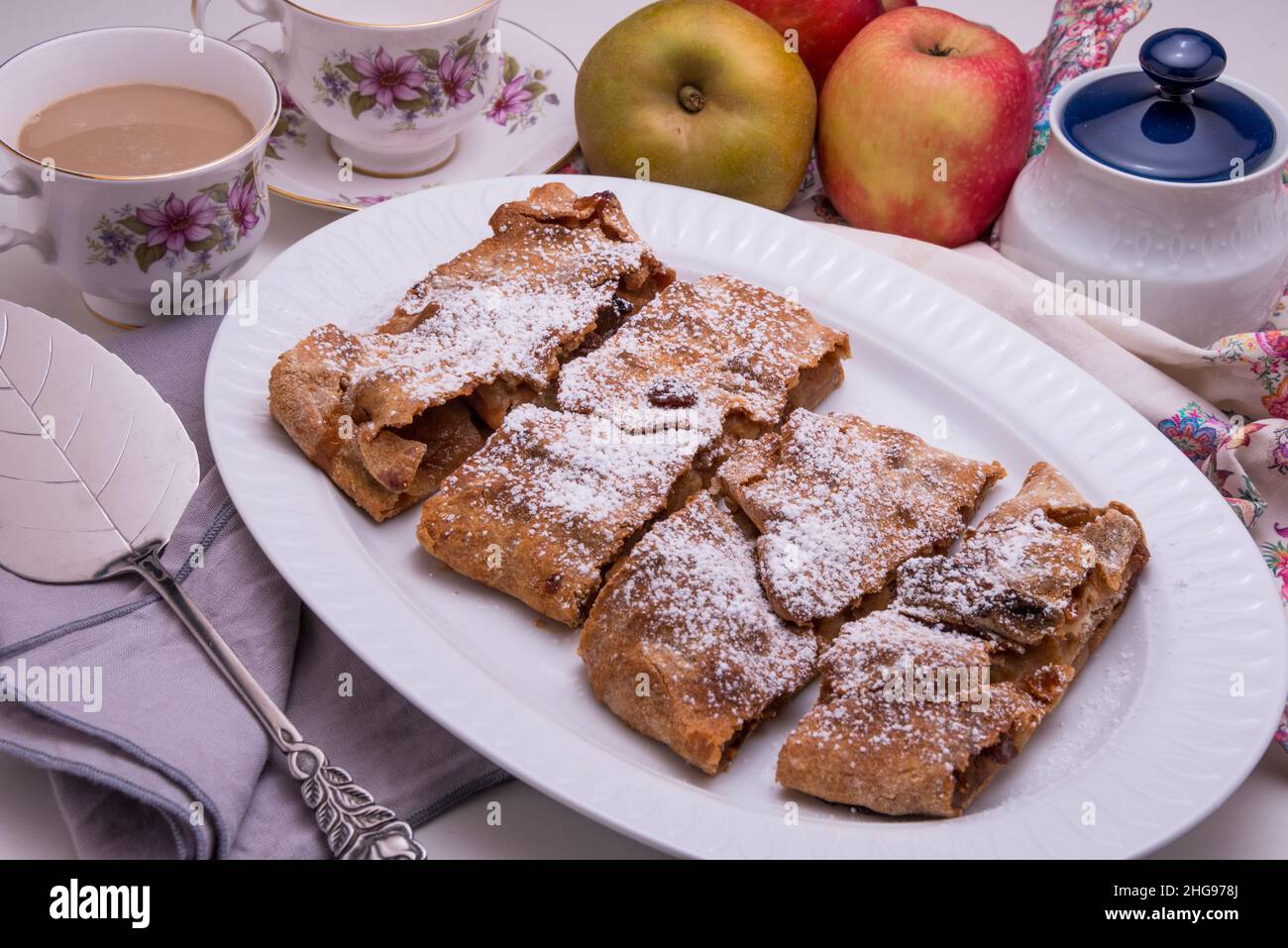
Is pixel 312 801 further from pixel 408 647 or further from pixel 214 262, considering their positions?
pixel 214 262

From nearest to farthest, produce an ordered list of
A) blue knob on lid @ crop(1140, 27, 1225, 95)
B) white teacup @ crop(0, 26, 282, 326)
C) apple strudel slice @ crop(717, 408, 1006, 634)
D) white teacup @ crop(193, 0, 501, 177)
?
apple strudel slice @ crop(717, 408, 1006, 634), white teacup @ crop(0, 26, 282, 326), blue knob on lid @ crop(1140, 27, 1225, 95), white teacup @ crop(193, 0, 501, 177)

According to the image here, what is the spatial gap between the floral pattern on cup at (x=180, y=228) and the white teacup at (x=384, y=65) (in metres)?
0.33

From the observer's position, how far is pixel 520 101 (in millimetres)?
2619

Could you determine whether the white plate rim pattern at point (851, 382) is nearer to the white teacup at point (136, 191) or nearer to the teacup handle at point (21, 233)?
the white teacup at point (136, 191)

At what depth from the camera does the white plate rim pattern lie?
137 cm

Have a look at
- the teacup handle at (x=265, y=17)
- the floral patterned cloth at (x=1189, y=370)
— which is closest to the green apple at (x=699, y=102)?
the floral patterned cloth at (x=1189, y=370)

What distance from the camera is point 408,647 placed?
1.54 m

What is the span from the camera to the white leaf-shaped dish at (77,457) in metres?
1.65

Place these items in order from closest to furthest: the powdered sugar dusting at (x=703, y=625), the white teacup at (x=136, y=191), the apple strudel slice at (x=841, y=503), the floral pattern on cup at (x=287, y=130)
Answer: the powdered sugar dusting at (x=703, y=625)
the apple strudel slice at (x=841, y=503)
the white teacup at (x=136, y=191)
the floral pattern on cup at (x=287, y=130)

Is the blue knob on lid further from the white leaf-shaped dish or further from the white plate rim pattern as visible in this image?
the white leaf-shaped dish

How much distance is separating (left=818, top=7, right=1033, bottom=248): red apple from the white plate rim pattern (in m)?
0.21

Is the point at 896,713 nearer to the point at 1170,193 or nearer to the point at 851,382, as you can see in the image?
the point at 851,382

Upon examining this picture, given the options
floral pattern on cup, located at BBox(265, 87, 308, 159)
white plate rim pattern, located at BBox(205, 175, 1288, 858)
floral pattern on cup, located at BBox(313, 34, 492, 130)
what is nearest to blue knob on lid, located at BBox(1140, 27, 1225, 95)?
white plate rim pattern, located at BBox(205, 175, 1288, 858)

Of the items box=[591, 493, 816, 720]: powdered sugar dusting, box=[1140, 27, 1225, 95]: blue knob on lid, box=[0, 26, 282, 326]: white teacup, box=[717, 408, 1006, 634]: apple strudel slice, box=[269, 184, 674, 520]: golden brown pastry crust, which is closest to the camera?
box=[591, 493, 816, 720]: powdered sugar dusting
